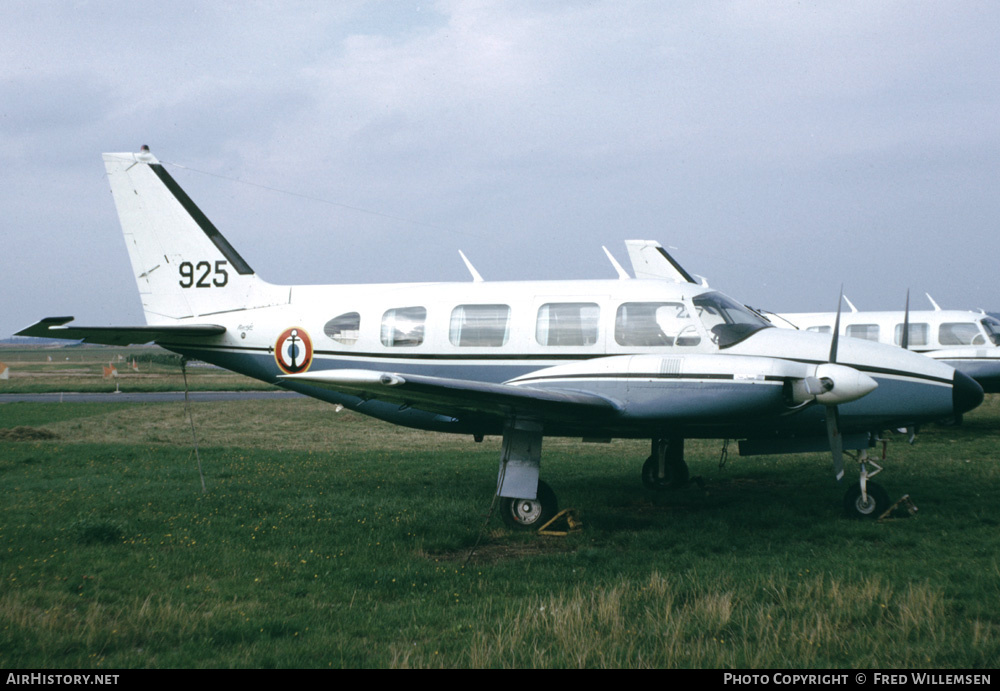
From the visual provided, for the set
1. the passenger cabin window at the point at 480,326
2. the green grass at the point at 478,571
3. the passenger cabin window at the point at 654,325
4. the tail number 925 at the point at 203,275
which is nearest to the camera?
the green grass at the point at 478,571

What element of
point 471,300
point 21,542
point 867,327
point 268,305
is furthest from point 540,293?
point 867,327

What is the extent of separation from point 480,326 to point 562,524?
2.97m

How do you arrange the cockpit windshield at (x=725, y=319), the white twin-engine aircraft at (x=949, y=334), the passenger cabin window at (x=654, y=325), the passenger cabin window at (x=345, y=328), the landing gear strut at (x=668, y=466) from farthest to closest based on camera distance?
the white twin-engine aircraft at (x=949, y=334)
the landing gear strut at (x=668, y=466)
the passenger cabin window at (x=345, y=328)
the passenger cabin window at (x=654, y=325)
the cockpit windshield at (x=725, y=319)

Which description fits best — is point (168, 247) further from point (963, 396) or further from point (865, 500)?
point (963, 396)

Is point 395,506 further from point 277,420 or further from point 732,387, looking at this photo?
point 277,420

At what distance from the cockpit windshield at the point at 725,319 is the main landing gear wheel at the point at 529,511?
2997 millimetres

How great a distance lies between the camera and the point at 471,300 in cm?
1026

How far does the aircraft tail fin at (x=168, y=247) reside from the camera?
39.0 feet

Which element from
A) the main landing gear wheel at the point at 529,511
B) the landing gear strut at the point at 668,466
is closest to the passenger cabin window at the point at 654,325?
the main landing gear wheel at the point at 529,511

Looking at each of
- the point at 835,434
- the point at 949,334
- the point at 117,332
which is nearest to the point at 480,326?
the point at 835,434

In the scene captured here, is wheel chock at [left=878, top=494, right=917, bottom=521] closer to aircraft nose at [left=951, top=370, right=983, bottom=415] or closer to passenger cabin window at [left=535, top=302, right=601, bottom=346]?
aircraft nose at [left=951, top=370, right=983, bottom=415]

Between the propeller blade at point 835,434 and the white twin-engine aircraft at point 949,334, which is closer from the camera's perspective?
the propeller blade at point 835,434

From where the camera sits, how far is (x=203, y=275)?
11922 mm

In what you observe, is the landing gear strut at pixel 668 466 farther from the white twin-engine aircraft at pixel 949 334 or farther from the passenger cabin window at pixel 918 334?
the passenger cabin window at pixel 918 334
